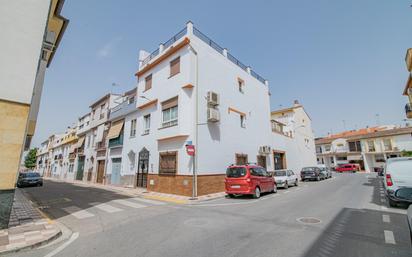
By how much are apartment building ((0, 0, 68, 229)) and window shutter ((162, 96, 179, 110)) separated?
8.59m

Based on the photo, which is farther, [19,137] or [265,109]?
[265,109]

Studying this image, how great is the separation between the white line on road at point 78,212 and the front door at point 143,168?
767 cm

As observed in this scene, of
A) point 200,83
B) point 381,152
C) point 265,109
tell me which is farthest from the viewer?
point 381,152

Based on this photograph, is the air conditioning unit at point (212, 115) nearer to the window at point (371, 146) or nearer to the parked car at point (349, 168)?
the parked car at point (349, 168)

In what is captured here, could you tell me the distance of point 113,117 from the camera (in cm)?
2297

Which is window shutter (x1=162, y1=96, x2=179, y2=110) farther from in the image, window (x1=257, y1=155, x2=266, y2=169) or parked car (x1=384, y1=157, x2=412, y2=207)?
parked car (x1=384, y1=157, x2=412, y2=207)

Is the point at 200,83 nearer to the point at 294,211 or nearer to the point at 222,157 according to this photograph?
the point at 222,157

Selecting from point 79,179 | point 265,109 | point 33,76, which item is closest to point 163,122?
point 33,76

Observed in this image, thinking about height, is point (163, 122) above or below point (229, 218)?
above

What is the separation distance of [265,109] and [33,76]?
20371mm

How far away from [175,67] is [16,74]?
1003 centimetres

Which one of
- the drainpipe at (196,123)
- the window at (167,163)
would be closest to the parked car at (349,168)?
the drainpipe at (196,123)

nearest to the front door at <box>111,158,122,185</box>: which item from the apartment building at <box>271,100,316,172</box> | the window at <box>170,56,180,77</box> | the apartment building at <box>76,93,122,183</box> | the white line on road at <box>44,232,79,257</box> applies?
the apartment building at <box>76,93,122,183</box>

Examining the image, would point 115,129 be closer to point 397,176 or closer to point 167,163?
point 167,163
